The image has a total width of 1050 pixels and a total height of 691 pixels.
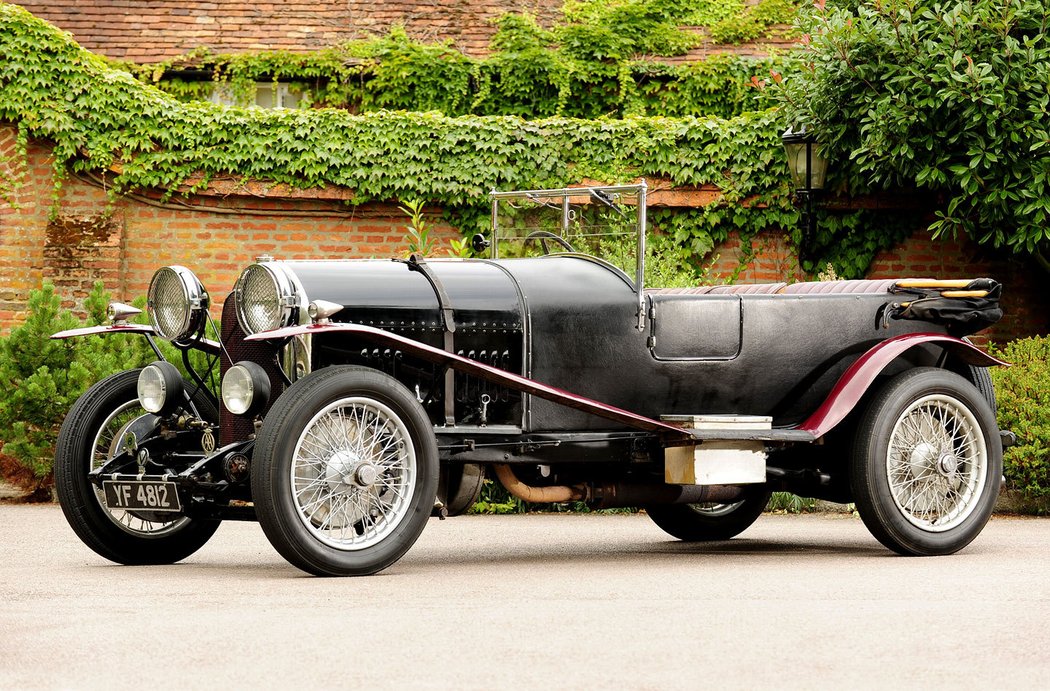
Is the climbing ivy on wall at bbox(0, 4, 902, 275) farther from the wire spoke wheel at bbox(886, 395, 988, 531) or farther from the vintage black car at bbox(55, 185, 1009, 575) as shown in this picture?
the wire spoke wheel at bbox(886, 395, 988, 531)

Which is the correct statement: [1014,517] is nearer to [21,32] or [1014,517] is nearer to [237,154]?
[237,154]

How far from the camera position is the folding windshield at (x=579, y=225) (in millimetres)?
7438

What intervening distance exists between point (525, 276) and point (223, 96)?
950 centimetres

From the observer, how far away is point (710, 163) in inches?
548

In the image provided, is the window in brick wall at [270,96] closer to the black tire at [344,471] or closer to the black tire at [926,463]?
the black tire at [926,463]

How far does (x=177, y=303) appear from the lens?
696 cm

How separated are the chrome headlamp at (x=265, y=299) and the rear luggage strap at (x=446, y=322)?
2.31 ft

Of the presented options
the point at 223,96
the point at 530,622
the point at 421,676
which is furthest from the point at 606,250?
the point at 223,96

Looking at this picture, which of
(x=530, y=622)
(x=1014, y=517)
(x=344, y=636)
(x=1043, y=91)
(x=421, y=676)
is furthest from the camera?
(x=1043, y=91)

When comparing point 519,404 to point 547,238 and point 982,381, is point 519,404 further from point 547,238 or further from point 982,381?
point 982,381

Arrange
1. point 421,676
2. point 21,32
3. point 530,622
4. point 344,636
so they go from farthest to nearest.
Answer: point 21,32
point 530,622
point 344,636
point 421,676

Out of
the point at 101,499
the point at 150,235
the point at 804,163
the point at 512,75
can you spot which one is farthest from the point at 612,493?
the point at 512,75

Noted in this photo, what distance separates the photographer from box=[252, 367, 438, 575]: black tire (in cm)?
600

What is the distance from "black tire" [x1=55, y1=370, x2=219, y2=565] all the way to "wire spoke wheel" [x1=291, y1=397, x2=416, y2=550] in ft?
3.30
